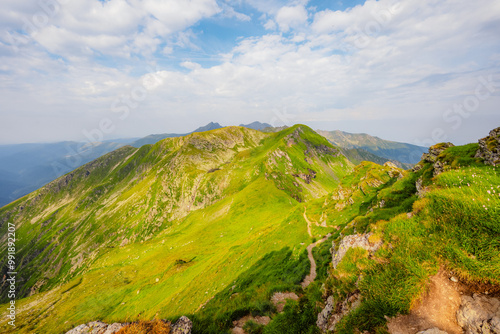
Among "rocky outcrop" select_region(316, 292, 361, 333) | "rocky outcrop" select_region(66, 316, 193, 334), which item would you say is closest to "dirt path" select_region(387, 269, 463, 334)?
"rocky outcrop" select_region(316, 292, 361, 333)

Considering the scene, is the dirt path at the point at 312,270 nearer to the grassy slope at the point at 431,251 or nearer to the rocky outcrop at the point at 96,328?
the grassy slope at the point at 431,251

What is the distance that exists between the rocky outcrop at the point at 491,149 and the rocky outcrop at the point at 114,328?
2819 cm

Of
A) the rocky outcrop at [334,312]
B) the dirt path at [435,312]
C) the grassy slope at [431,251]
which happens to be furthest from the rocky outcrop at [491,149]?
the rocky outcrop at [334,312]

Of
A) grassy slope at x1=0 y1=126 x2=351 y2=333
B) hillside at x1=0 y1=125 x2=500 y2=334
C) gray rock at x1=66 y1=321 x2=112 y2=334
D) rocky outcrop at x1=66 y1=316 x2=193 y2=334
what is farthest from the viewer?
grassy slope at x1=0 y1=126 x2=351 y2=333

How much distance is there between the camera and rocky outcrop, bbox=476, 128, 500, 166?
15.9m

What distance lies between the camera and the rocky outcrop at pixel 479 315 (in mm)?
5780

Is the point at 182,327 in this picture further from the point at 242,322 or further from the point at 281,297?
the point at 281,297

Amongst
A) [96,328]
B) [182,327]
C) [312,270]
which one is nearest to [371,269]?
Answer: [182,327]

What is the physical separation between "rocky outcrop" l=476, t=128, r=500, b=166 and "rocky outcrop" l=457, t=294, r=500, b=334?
14357 millimetres

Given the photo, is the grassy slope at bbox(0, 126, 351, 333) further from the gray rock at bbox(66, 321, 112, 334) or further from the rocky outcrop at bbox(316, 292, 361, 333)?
the rocky outcrop at bbox(316, 292, 361, 333)

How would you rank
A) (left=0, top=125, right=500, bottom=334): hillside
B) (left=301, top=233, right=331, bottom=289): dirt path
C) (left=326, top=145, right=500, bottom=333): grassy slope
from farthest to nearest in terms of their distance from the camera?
(left=301, top=233, right=331, bottom=289): dirt path → (left=0, top=125, right=500, bottom=334): hillside → (left=326, top=145, right=500, bottom=333): grassy slope

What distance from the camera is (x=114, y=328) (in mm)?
18828

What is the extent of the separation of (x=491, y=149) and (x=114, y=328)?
39.5 m

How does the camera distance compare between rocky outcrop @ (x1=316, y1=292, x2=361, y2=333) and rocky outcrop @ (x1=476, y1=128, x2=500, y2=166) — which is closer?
rocky outcrop @ (x1=316, y1=292, x2=361, y2=333)
